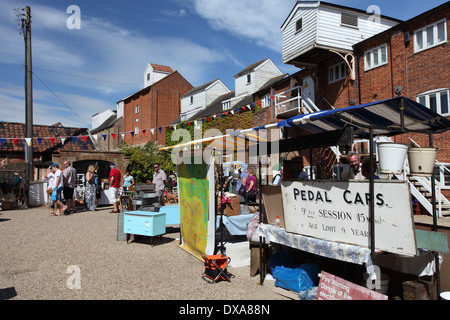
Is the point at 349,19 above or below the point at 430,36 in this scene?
above

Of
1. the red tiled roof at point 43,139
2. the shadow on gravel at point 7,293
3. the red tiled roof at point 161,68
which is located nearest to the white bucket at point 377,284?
the shadow on gravel at point 7,293

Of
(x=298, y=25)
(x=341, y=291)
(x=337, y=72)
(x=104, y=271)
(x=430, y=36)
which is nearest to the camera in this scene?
(x=341, y=291)

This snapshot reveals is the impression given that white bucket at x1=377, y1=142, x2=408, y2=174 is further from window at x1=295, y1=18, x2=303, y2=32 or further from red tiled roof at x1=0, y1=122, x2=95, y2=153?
red tiled roof at x1=0, y1=122, x2=95, y2=153

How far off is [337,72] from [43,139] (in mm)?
20439

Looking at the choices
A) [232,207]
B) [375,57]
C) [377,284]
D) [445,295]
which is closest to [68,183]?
[232,207]

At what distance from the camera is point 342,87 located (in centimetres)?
1816

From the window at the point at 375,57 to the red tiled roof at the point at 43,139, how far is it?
18.0 metres

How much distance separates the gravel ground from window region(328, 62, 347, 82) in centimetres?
1371

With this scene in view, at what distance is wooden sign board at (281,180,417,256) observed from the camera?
345 centimetres

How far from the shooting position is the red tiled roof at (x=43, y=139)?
22984 millimetres

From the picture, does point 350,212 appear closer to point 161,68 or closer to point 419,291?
point 419,291

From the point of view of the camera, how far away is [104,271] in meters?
5.81

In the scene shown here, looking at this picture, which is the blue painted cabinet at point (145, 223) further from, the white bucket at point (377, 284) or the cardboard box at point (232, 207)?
the white bucket at point (377, 284)
